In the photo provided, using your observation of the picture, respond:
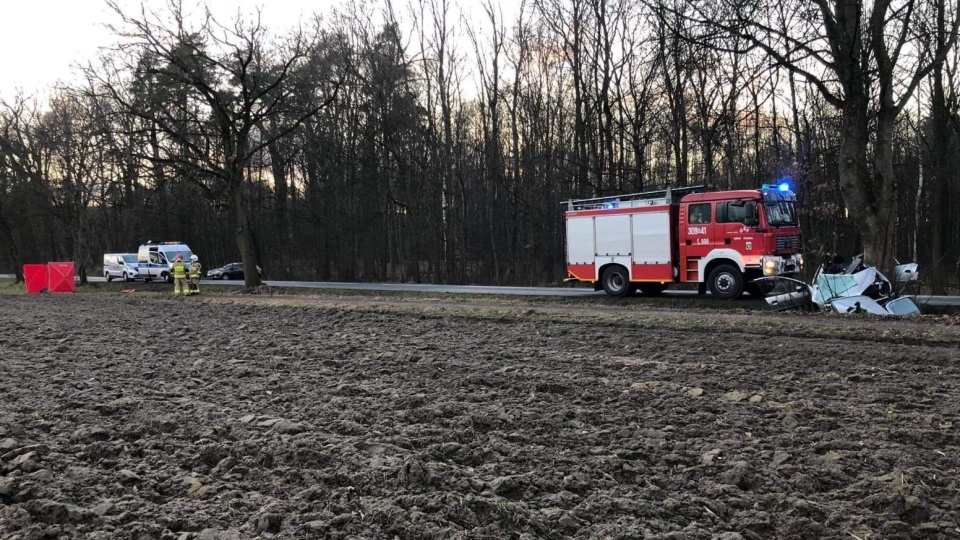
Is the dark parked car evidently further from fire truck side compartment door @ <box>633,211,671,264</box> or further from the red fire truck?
fire truck side compartment door @ <box>633,211,671,264</box>

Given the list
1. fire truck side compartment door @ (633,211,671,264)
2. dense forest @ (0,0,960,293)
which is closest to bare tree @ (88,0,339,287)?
dense forest @ (0,0,960,293)

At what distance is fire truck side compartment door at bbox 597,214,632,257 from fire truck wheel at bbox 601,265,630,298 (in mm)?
512

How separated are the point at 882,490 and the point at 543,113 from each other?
3406 cm

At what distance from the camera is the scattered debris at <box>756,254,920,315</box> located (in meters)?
14.6

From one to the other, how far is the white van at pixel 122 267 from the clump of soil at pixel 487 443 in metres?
34.5

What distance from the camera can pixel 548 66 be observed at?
3600cm

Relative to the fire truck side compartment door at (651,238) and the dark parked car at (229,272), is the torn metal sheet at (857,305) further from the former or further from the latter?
the dark parked car at (229,272)

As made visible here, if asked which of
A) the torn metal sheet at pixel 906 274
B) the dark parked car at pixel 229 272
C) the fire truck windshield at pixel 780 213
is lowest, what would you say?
the torn metal sheet at pixel 906 274

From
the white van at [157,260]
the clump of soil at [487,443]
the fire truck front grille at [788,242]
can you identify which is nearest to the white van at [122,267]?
the white van at [157,260]

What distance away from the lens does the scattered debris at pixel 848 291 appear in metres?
14.6

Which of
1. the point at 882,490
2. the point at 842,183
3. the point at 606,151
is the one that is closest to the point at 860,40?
the point at 842,183

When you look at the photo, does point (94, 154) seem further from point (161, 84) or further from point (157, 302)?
point (157, 302)

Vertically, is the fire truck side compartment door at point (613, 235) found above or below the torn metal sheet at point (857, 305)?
above

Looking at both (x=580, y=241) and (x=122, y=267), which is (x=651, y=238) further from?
(x=122, y=267)
